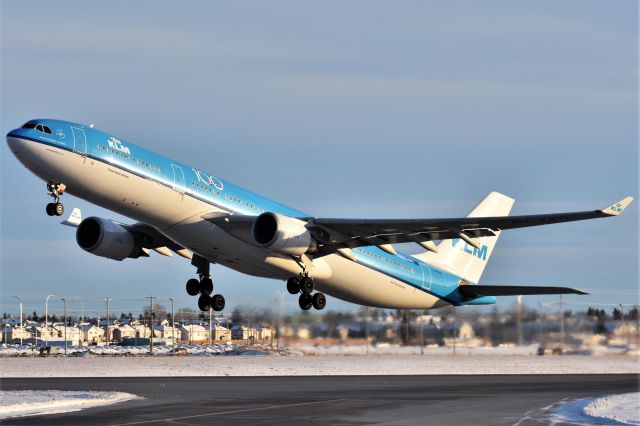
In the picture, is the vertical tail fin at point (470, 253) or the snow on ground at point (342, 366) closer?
the vertical tail fin at point (470, 253)

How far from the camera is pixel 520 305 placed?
62.1 metres

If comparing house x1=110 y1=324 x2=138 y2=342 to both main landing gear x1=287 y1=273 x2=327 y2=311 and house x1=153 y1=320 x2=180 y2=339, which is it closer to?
house x1=153 y1=320 x2=180 y2=339

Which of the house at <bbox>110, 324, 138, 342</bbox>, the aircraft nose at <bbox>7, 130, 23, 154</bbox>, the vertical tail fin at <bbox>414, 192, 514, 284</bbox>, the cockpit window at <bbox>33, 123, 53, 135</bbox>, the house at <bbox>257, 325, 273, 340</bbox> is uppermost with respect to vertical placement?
the cockpit window at <bbox>33, 123, 53, 135</bbox>

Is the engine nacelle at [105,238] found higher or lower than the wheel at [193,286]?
higher

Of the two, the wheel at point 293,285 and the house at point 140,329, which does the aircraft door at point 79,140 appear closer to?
the wheel at point 293,285

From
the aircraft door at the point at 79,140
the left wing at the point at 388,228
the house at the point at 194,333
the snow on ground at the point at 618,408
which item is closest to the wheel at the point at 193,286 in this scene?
the left wing at the point at 388,228

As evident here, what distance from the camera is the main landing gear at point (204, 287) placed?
49.6 metres

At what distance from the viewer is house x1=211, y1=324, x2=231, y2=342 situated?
76312mm

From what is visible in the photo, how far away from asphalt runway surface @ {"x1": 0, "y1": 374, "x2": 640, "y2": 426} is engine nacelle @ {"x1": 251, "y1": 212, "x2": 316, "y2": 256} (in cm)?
612

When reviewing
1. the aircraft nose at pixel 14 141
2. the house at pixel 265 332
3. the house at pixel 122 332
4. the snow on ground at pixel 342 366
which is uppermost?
the aircraft nose at pixel 14 141

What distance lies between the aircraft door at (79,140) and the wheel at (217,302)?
13772mm

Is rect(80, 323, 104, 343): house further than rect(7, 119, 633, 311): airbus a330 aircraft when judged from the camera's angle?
Yes

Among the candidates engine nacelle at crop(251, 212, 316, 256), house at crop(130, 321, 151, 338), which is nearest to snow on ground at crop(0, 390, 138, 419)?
engine nacelle at crop(251, 212, 316, 256)

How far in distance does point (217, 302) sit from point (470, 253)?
16814 millimetres
